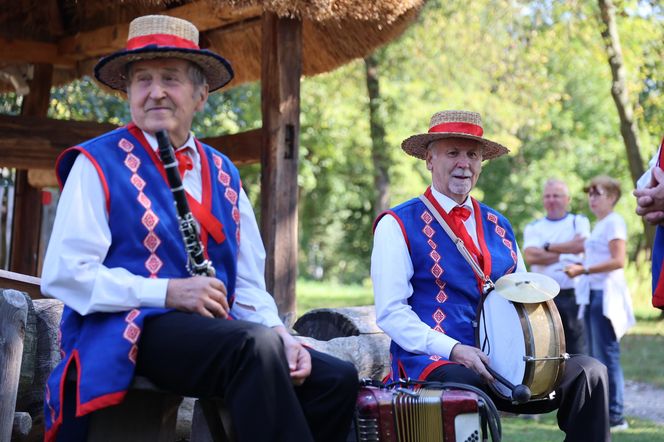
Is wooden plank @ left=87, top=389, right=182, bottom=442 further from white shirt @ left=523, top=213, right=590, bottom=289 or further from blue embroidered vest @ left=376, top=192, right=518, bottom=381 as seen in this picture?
white shirt @ left=523, top=213, right=590, bottom=289

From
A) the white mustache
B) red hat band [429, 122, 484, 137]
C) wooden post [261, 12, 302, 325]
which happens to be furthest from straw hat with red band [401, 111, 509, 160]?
wooden post [261, 12, 302, 325]

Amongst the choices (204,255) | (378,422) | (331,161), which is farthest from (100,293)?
(331,161)

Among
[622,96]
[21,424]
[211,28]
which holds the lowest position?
[21,424]

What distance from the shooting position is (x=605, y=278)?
7.75 m

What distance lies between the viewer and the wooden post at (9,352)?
3850 mm

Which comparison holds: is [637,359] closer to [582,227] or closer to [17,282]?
[582,227]

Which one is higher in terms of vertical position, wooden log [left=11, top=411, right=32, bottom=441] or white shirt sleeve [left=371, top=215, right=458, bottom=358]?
white shirt sleeve [left=371, top=215, right=458, bottom=358]

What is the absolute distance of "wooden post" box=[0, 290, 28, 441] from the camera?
3.85 m

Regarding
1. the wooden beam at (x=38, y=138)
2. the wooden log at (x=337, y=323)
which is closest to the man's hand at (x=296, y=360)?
the wooden log at (x=337, y=323)

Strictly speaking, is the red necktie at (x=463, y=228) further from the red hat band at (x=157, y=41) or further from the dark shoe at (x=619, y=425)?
the dark shoe at (x=619, y=425)

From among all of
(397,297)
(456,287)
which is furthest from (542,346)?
(397,297)

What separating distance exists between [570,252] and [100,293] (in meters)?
5.47

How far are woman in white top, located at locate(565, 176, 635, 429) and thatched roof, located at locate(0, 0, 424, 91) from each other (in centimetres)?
215

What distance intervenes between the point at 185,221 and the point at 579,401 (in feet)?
6.08
